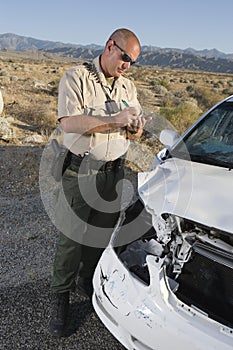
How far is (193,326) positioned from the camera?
1.91 m

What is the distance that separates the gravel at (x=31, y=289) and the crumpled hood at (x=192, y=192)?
3.74 ft

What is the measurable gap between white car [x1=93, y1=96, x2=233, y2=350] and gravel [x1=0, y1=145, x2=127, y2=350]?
0.52m

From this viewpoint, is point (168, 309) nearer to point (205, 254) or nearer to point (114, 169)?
point (205, 254)

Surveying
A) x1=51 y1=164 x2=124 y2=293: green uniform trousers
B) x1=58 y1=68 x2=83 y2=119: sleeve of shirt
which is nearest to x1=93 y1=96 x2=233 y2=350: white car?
x1=51 y1=164 x2=124 y2=293: green uniform trousers

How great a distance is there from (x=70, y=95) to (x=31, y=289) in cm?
175

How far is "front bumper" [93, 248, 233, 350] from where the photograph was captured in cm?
188

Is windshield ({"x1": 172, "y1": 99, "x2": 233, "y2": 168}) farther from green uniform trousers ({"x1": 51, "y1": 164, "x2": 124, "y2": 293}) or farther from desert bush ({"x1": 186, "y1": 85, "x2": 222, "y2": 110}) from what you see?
desert bush ({"x1": 186, "y1": 85, "x2": 222, "y2": 110})

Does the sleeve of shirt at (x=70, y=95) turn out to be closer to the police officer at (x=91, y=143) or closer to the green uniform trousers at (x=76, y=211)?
the police officer at (x=91, y=143)

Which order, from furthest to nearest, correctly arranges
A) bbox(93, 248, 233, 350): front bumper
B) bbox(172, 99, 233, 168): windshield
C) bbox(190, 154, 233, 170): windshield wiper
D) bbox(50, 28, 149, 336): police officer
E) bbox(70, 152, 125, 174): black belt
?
bbox(172, 99, 233, 168): windshield
bbox(190, 154, 233, 170): windshield wiper
bbox(70, 152, 125, 174): black belt
bbox(50, 28, 149, 336): police officer
bbox(93, 248, 233, 350): front bumper

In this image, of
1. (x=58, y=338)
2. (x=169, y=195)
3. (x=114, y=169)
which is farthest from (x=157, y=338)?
(x=114, y=169)

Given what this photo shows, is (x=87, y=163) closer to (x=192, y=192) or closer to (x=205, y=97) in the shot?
(x=192, y=192)

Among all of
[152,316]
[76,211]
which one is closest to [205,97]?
[76,211]

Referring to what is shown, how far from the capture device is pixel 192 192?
2385 millimetres

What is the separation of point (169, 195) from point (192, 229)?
0.85 ft
